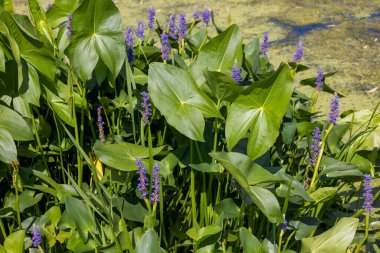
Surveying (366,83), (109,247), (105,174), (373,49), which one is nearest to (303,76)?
(366,83)

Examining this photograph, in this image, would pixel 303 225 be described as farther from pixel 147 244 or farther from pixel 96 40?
pixel 96 40

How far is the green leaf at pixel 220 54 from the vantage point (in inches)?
61.6

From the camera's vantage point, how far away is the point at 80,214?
140cm

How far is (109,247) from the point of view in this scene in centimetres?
136

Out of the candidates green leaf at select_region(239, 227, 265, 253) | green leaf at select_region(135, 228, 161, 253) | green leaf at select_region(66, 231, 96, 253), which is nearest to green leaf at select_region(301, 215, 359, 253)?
green leaf at select_region(239, 227, 265, 253)

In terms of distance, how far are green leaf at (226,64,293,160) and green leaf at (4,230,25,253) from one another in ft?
1.55

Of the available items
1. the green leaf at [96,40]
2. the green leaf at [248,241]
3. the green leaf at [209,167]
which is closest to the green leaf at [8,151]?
the green leaf at [96,40]

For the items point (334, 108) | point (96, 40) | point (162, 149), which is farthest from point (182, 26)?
point (334, 108)

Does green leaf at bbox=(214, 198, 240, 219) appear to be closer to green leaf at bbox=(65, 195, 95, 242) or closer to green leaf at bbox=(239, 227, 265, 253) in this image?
green leaf at bbox=(239, 227, 265, 253)

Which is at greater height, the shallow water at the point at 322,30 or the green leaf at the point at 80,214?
the green leaf at the point at 80,214

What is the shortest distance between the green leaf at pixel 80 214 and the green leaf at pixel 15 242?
0.11 meters

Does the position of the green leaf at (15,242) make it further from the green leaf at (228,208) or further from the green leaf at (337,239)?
the green leaf at (337,239)

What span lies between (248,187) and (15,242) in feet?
1.70

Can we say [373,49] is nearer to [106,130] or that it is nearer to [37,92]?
[106,130]
